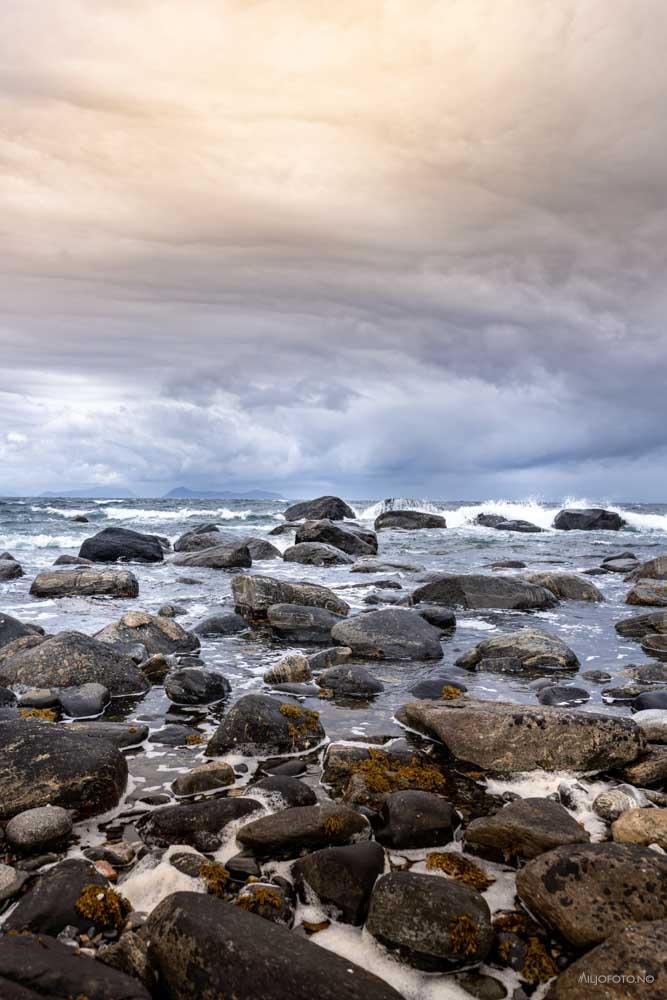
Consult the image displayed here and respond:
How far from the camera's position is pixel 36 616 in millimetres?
14484

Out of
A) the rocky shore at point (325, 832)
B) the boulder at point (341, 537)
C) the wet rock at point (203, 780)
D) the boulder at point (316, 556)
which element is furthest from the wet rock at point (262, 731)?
the boulder at point (341, 537)

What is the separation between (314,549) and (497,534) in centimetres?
1981

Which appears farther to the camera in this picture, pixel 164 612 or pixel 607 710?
pixel 164 612

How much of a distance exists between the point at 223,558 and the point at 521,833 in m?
19.4

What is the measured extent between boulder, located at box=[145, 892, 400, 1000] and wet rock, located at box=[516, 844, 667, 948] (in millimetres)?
1186

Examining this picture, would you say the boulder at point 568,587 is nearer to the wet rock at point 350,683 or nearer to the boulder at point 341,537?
the wet rock at point 350,683

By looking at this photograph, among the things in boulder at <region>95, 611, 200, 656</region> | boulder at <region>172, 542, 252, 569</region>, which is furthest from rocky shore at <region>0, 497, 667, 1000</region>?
boulder at <region>172, 542, 252, 569</region>

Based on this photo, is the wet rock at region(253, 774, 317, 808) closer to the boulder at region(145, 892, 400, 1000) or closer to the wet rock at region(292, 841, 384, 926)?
the wet rock at region(292, 841, 384, 926)

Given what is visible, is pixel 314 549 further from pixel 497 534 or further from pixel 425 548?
pixel 497 534

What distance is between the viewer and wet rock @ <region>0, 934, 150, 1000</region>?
3.11 metres

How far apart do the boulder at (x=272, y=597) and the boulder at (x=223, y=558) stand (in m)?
8.09

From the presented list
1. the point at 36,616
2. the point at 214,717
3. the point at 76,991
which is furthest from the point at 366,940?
the point at 36,616

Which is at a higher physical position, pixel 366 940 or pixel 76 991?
pixel 76 991

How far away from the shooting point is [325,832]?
15.7 ft
